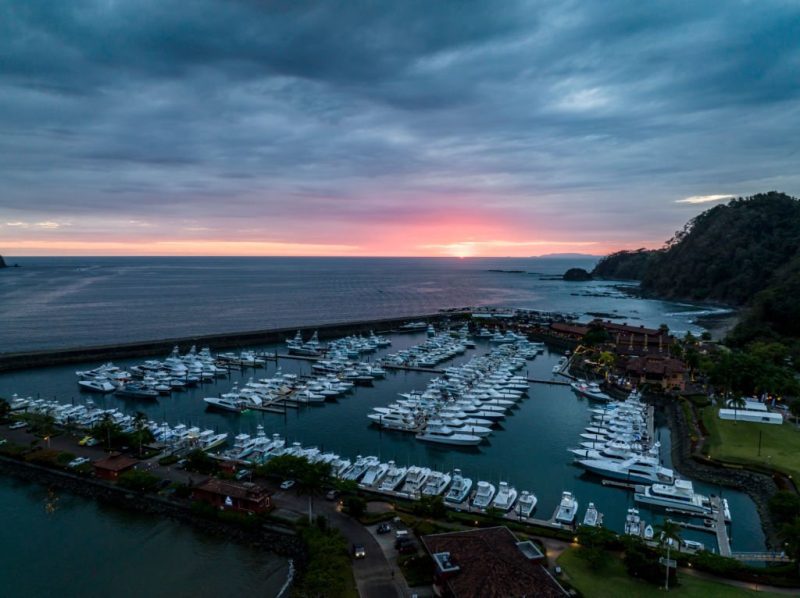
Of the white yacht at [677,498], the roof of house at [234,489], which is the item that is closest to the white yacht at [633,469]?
the white yacht at [677,498]

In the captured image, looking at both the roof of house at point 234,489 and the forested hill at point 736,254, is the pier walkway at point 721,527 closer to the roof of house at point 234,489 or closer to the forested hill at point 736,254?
the roof of house at point 234,489

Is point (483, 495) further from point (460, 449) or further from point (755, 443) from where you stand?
point (755, 443)

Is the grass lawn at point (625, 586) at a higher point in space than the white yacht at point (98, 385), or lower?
higher

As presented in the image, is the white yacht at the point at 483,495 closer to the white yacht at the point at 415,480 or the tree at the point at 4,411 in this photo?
the white yacht at the point at 415,480

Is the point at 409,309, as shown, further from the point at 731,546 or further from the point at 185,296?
the point at 731,546

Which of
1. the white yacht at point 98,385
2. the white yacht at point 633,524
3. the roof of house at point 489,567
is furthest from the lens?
the white yacht at point 98,385

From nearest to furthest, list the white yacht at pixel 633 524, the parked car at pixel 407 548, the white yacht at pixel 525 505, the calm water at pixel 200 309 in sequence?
the parked car at pixel 407 548 < the white yacht at pixel 633 524 < the white yacht at pixel 525 505 < the calm water at pixel 200 309

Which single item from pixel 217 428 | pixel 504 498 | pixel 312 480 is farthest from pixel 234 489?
pixel 217 428

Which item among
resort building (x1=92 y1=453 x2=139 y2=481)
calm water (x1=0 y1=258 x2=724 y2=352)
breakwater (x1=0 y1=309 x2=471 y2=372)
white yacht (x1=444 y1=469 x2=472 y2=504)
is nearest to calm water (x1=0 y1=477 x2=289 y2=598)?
resort building (x1=92 y1=453 x2=139 y2=481)

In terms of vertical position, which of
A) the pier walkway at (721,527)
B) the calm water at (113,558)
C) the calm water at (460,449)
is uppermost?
the pier walkway at (721,527)

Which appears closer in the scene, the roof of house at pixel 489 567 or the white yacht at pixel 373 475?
the roof of house at pixel 489 567
